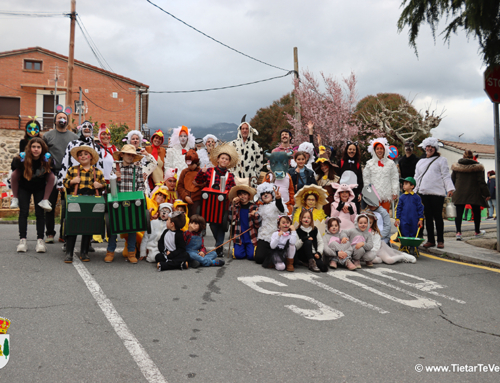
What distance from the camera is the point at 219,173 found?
784 cm

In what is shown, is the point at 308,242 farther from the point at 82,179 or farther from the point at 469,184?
the point at 469,184

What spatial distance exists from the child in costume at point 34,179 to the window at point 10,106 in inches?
1331

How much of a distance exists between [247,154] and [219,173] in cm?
161

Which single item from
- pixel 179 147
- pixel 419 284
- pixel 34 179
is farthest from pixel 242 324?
pixel 179 147

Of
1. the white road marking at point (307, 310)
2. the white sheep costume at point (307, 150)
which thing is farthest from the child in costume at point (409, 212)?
the white road marking at point (307, 310)

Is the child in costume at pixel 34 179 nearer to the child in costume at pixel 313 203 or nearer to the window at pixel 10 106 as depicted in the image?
the child in costume at pixel 313 203

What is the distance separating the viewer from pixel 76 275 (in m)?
6.07

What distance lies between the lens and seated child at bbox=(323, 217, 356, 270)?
277 inches

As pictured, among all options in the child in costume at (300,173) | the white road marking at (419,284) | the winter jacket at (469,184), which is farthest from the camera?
the winter jacket at (469,184)

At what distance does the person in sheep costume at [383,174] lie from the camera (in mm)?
8688

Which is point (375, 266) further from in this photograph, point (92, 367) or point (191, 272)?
point (92, 367)

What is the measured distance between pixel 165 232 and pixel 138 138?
2.90 metres

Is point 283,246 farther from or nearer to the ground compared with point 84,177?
nearer to the ground

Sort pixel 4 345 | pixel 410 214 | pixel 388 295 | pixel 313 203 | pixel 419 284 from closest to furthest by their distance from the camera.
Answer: pixel 4 345, pixel 388 295, pixel 419 284, pixel 313 203, pixel 410 214
